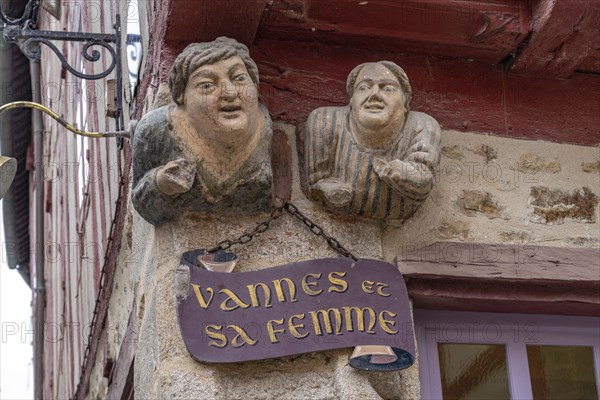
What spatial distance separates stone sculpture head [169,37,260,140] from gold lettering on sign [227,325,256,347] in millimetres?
612

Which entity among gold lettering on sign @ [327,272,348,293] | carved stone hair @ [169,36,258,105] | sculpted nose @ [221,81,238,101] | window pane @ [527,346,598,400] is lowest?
window pane @ [527,346,598,400]

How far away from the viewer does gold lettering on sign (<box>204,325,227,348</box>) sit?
3691 millimetres

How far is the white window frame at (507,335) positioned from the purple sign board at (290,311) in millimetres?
374

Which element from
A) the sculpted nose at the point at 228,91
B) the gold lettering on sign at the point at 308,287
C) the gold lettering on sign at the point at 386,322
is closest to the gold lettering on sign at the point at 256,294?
the gold lettering on sign at the point at 308,287

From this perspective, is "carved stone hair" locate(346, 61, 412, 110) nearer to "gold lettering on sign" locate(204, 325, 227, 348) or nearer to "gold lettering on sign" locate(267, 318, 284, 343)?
"gold lettering on sign" locate(267, 318, 284, 343)

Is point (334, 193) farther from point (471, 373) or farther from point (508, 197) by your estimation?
point (471, 373)

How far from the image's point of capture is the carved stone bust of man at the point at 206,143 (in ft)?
12.6

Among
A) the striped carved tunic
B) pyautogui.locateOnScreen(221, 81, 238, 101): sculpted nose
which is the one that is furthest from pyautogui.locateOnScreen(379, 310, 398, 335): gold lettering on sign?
pyautogui.locateOnScreen(221, 81, 238, 101): sculpted nose

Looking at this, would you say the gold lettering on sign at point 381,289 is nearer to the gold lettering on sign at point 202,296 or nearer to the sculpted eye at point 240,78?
the gold lettering on sign at point 202,296

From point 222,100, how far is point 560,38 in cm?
132

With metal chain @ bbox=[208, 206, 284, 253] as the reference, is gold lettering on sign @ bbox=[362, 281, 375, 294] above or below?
below

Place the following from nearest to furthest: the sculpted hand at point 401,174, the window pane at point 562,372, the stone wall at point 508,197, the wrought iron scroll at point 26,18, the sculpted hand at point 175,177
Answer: the sculpted hand at point 175,177 < the sculpted hand at point 401,174 < the stone wall at point 508,197 < the window pane at point 562,372 < the wrought iron scroll at point 26,18

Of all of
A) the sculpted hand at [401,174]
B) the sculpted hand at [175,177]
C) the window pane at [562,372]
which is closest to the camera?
the sculpted hand at [175,177]

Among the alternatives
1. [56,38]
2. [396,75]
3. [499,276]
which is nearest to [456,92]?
[396,75]
